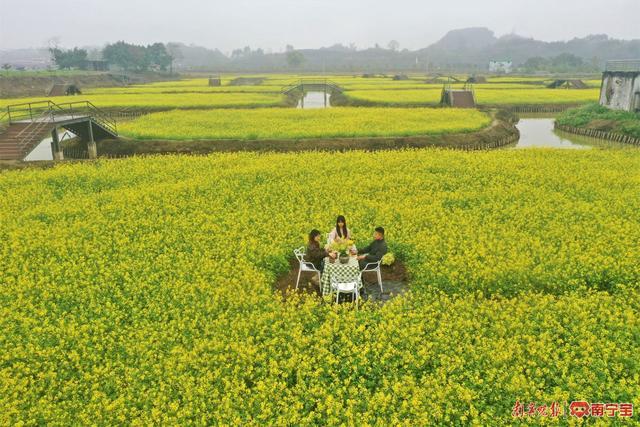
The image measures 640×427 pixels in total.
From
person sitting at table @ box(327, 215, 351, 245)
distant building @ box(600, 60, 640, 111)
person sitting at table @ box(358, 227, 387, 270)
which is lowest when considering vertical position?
person sitting at table @ box(358, 227, 387, 270)

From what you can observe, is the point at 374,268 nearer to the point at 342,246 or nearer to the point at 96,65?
the point at 342,246

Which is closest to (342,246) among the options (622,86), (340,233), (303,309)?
(340,233)

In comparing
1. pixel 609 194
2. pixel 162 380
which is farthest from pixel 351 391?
pixel 609 194

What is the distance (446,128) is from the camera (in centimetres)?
3325

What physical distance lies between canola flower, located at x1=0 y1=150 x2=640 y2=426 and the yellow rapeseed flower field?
1367cm

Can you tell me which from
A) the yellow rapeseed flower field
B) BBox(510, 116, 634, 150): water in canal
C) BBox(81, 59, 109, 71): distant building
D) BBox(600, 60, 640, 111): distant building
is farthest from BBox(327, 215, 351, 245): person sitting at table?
BBox(81, 59, 109, 71): distant building

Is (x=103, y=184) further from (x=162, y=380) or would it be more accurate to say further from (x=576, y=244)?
(x=576, y=244)

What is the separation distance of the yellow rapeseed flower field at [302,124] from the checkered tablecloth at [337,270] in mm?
21514

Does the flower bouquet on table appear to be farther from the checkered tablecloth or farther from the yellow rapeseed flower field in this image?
the yellow rapeseed flower field

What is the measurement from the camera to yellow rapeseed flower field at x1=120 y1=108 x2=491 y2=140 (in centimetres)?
3178

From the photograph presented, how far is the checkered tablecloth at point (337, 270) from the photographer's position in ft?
35.2

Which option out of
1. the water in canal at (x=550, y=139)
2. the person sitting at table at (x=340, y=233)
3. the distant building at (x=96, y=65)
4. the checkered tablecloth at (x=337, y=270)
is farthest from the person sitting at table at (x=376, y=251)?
the distant building at (x=96, y=65)

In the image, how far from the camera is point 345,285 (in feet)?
34.6

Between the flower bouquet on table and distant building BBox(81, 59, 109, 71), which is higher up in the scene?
distant building BBox(81, 59, 109, 71)
